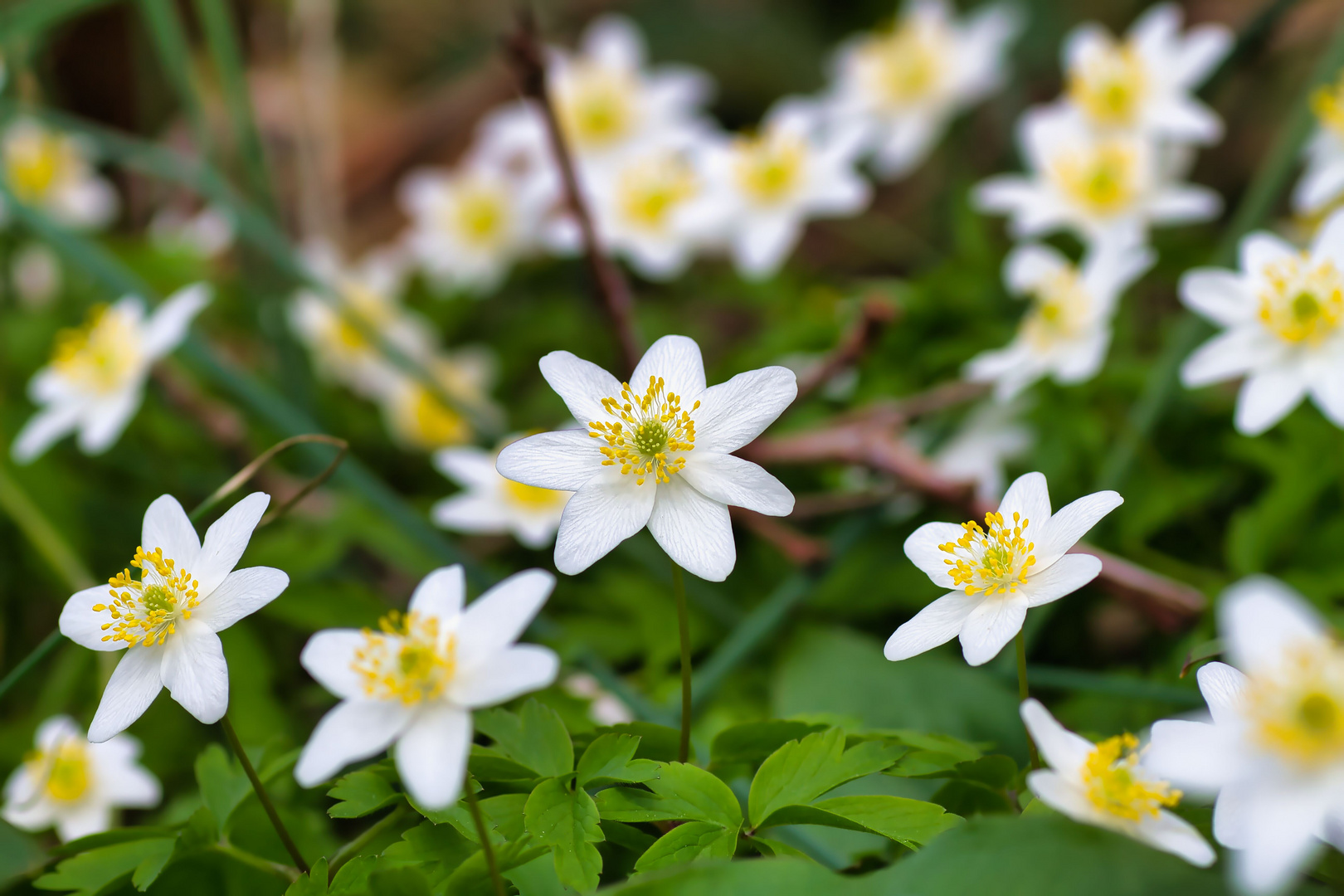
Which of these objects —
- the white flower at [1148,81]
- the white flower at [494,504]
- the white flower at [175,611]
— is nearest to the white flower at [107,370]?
the white flower at [494,504]

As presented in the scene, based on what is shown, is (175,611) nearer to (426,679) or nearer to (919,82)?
(426,679)

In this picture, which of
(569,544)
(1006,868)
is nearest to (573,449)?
(569,544)

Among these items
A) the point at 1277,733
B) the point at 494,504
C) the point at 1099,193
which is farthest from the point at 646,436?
the point at 1099,193

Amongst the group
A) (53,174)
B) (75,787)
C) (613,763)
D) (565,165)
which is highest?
(53,174)

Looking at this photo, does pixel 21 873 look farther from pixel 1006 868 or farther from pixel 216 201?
pixel 216 201

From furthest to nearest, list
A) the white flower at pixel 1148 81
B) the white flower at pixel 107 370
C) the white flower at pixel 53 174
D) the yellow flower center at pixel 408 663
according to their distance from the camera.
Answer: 1. the white flower at pixel 53 174
2. the white flower at pixel 1148 81
3. the white flower at pixel 107 370
4. the yellow flower center at pixel 408 663

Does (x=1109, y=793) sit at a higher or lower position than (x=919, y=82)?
lower

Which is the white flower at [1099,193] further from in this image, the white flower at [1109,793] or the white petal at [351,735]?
the white petal at [351,735]
